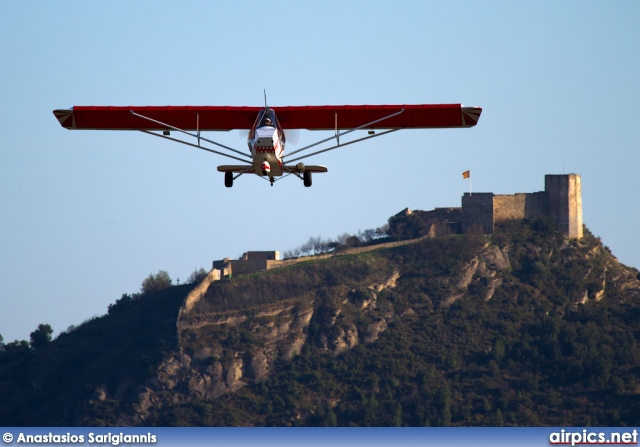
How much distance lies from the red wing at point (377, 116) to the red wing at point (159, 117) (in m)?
1.32

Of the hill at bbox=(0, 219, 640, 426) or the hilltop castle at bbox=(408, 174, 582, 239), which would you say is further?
the hilltop castle at bbox=(408, 174, 582, 239)

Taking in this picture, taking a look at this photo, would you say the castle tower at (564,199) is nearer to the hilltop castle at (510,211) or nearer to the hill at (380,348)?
the hilltop castle at (510,211)

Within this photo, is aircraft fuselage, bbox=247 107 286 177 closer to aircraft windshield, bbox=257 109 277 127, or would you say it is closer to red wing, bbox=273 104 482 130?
aircraft windshield, bbox=257 109 277 127

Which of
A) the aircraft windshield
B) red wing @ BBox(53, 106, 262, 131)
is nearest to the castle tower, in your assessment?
red wing @ BBox(53, 106, 262, 131)

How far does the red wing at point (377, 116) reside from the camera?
57.3m

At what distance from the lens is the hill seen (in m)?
130

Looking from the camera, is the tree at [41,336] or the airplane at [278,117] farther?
the tree at [41,336]

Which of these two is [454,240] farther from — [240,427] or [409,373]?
[240,427]

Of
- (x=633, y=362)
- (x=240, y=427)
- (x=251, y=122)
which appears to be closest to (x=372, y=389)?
(x=240, y=427)

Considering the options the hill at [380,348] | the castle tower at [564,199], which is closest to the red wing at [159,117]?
the hill at [380,348]

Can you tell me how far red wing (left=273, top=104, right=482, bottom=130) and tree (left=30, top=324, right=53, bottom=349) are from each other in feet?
328

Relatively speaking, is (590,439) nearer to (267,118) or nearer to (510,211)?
(510,211)

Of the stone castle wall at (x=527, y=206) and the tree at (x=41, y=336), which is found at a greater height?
the stone castle wall at (x=527, y=206)

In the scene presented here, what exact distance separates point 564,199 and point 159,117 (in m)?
81.8
